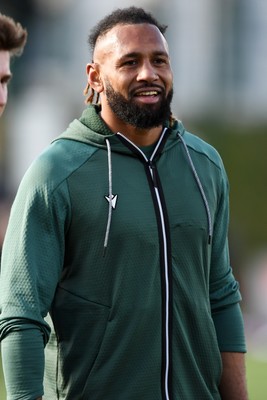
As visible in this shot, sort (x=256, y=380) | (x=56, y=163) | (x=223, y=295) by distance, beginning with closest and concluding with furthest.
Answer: (x=56, y=163), (x=223, y=295), (x=256, y=380)

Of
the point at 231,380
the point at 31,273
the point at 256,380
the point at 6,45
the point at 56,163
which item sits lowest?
the point at 256,380

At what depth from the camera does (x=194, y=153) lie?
5.14m

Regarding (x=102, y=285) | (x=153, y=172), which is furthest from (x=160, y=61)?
(x=102, y=285)

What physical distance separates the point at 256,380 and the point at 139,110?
8146mm

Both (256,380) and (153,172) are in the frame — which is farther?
(256,380)

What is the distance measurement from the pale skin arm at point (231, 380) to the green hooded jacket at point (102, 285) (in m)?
0.13

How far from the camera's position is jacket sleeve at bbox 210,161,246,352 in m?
5.12

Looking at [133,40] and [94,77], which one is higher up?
[133,40]

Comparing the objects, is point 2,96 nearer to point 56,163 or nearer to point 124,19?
point 56,163

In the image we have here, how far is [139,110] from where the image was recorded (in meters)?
4.93

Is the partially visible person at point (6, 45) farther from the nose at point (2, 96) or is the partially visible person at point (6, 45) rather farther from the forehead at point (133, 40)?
the forehead at point (133, 40)

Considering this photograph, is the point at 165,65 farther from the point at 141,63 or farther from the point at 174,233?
the point at 174,233

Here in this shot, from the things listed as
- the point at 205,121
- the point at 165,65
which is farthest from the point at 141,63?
the point at 205,121

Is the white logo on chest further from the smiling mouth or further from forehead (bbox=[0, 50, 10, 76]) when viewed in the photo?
forehead (bbox=[0, 50, 10, 76])
